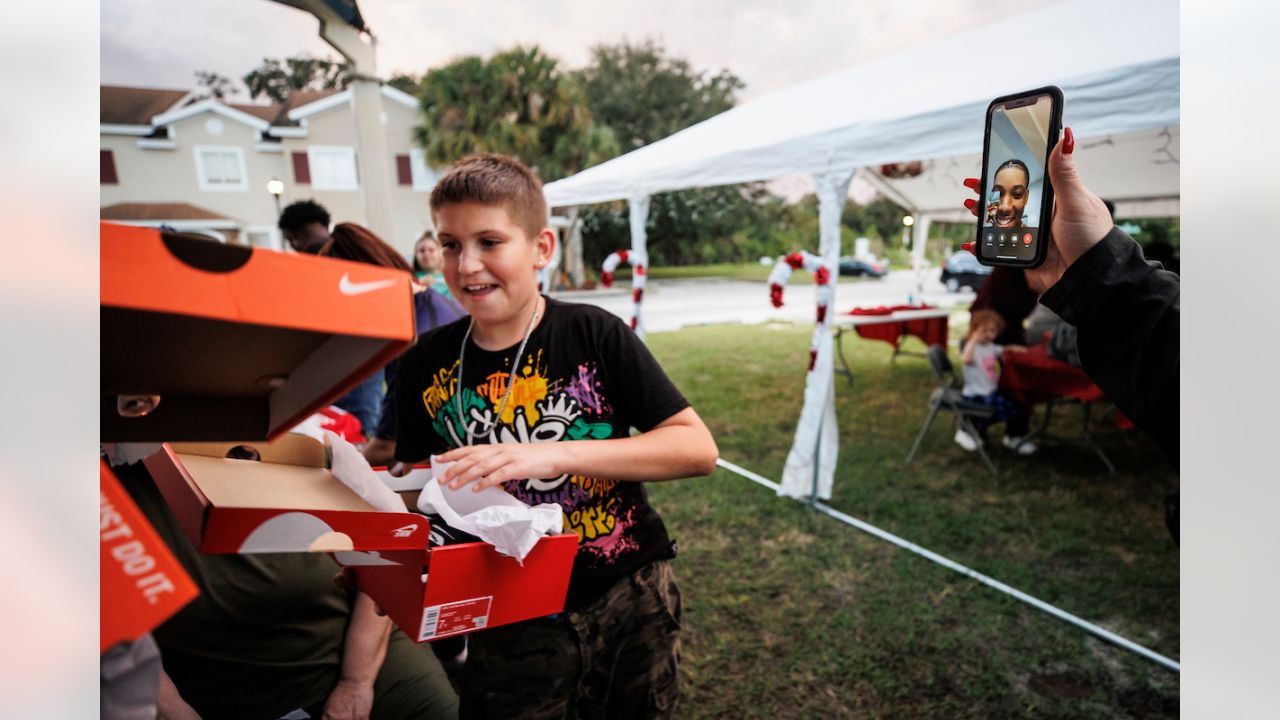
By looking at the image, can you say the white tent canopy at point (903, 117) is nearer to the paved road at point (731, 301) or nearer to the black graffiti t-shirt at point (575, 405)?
the black graffiti t-shirt at point (575, 405)

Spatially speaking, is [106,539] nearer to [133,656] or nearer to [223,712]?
[133,656]

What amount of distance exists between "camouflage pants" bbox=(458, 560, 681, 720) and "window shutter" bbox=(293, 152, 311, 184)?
88.4 feet

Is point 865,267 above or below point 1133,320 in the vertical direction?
above

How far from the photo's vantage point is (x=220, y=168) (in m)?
23.7

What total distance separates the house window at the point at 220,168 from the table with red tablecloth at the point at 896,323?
24.5 metres

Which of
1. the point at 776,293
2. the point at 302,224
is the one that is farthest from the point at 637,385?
the point at 776,293

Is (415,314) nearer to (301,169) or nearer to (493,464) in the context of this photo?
(493,464)

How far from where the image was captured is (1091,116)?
2.82 m

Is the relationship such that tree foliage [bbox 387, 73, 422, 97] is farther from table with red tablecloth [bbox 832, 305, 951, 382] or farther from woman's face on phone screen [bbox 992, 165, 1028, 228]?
woman's face on phone screen [bbox 992, 165, 1028, 228]

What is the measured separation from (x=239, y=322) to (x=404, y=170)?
2707 centimetres

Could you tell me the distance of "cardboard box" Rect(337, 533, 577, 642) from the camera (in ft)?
2.74

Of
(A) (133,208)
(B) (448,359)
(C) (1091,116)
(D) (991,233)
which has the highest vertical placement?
(A) (133,208)

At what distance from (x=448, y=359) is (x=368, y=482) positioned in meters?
0.68
